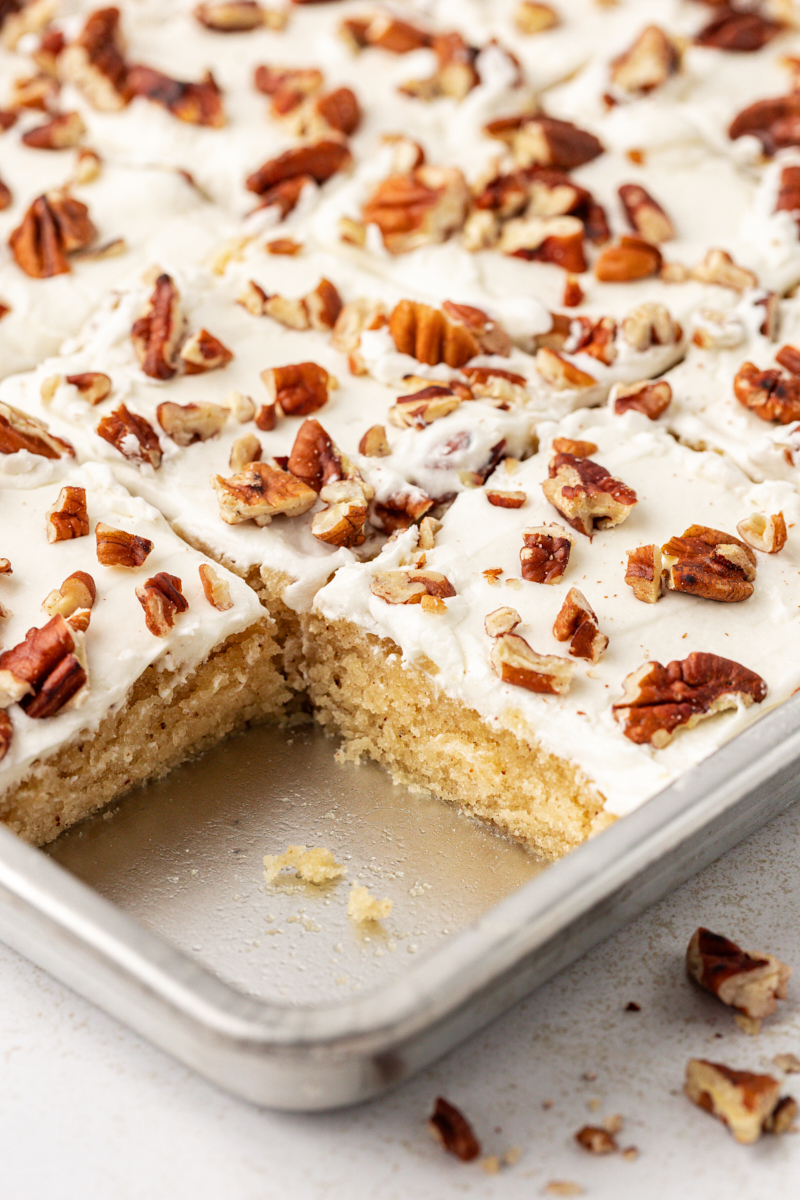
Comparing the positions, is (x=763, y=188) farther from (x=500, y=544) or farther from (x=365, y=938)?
(x=365, y=938)

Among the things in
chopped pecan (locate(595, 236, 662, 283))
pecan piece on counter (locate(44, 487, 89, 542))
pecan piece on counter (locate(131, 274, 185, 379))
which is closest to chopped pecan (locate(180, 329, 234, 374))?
pecan piece on counter (locate(131, 274, 185, 379))

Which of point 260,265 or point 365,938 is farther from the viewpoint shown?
point 260,265

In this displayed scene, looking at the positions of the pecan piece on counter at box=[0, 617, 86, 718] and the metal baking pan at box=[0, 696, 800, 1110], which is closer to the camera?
the metal baking pan at box=[0, 696, 800, 1110]

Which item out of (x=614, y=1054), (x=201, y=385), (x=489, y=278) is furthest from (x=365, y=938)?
(x=489, y=278)

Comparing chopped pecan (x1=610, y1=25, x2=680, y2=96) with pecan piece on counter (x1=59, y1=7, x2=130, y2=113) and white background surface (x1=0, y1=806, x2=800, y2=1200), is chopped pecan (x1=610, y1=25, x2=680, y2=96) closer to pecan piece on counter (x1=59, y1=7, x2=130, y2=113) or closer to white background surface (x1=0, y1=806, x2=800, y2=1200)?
pecan piece on counter (x1=59, y1=7, x2=130, y2=113)

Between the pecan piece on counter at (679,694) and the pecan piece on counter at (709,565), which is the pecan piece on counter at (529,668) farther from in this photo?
the pecan piece on counter at (709,565)

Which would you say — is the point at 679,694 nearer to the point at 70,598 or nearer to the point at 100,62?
the point at 70,598
